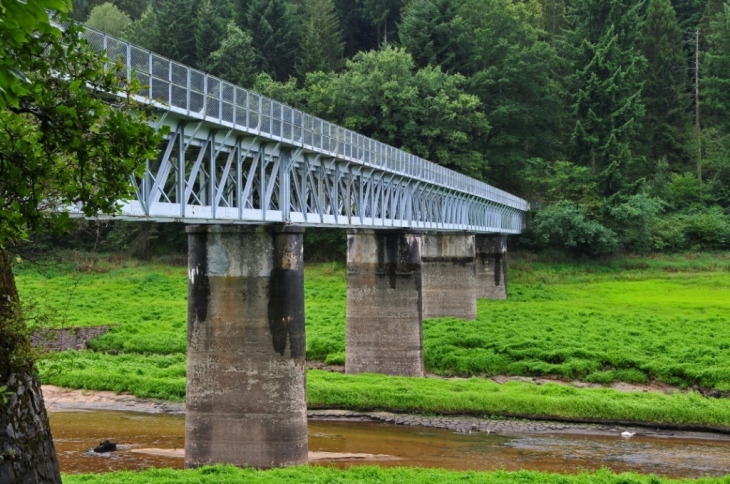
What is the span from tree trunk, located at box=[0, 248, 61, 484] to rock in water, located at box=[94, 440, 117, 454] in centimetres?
1638

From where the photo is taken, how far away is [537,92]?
85.1 m

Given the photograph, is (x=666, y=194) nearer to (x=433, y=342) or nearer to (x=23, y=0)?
(x=433, y=342)

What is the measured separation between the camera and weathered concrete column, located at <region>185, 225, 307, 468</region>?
2330 cm

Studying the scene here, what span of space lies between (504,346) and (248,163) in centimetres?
1901

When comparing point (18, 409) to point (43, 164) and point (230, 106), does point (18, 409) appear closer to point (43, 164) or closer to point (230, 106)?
point (43, 164)

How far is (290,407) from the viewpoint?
23438 millimetres

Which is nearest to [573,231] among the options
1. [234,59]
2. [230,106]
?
[234,59]

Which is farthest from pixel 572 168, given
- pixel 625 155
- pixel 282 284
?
pixel 282 284

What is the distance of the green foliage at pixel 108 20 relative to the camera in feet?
304

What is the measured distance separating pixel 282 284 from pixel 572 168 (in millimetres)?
58190

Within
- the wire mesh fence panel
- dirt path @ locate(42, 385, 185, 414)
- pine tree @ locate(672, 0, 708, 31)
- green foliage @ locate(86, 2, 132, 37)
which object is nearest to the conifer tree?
green foliage @ locate(86, 2, 132, 37)

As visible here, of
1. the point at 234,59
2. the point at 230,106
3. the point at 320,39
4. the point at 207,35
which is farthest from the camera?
the point at 320,39

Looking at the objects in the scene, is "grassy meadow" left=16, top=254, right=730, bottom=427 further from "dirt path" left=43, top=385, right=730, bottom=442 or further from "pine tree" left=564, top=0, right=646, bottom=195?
"pine tree" left=564, top=0, right=646, bottom=195

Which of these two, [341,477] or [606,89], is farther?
[606,89]
